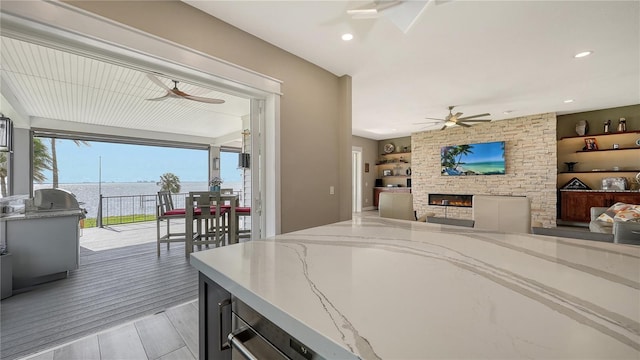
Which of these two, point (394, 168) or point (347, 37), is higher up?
point (347, 37)

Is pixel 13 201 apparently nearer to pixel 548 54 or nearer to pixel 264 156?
pixel 264 156

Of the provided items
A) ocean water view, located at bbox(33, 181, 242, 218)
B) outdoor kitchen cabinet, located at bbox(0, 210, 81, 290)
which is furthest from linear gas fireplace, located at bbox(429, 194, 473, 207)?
outdoor kitchen cabinet, located at bbox(0, 210, 81, 290)

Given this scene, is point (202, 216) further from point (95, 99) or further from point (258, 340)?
point (258, 340)

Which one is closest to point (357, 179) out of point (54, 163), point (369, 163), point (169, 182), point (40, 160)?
point (369, 163)

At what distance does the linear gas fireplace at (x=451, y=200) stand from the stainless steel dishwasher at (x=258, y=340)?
728cm

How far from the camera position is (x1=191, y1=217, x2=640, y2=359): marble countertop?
1.47 feet

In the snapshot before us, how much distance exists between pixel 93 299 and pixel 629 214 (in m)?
5.74

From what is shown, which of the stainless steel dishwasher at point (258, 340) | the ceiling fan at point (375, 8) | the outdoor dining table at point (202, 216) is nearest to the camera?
the stainless steel dishwasher at point (258, 340)

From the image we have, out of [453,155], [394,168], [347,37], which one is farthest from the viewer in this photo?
[394,168]

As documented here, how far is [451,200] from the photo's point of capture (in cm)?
704

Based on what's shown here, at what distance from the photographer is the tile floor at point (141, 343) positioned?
5.48 ft

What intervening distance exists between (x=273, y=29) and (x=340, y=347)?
2.56 meters

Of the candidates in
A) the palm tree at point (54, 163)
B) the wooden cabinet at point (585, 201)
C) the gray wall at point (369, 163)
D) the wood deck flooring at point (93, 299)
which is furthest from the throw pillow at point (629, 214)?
the palm tree at point (54, 163)

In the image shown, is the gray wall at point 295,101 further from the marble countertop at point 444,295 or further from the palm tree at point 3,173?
the palm tree at point 3,173
